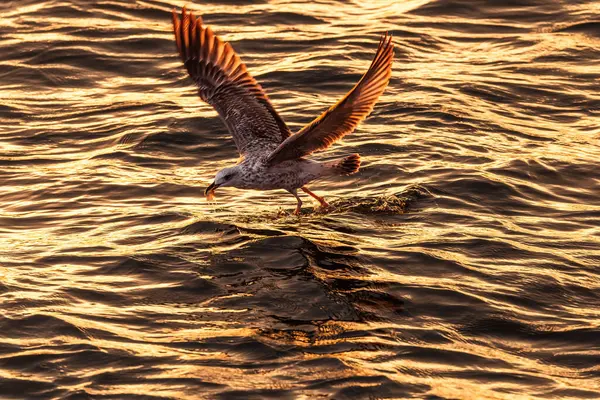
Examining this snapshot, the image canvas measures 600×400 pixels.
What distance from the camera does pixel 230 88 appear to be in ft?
36.9

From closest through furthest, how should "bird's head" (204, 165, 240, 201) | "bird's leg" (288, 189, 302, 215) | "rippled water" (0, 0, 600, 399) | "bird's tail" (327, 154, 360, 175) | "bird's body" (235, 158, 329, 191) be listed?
"rippled water" (0, 0, 600, 399) → "bird's tail" (327, 154, 360, 175) → "bird's head" (204, 165, 240, 201) → "bird's body" (235, 158, 329, 191) → "bird's leg" (288, 189, 302, 215)

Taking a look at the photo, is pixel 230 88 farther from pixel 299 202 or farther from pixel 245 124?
pixel 299 202

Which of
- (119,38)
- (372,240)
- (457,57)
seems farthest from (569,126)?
(119,38)

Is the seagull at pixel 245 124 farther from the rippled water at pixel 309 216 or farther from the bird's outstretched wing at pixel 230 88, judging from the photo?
the rippled water at pixel 309 216

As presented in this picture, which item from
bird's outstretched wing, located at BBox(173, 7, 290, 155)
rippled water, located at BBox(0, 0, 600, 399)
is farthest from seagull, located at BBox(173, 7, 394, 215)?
rippled water, located at BBox(0, 0, 600, 399)

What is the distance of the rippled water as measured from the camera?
7930 millimetres

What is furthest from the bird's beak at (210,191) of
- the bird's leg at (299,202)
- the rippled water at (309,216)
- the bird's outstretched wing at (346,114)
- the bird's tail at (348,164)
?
the bird's tail at (348,164)

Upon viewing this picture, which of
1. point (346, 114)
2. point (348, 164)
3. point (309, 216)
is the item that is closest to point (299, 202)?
point (309, 216)

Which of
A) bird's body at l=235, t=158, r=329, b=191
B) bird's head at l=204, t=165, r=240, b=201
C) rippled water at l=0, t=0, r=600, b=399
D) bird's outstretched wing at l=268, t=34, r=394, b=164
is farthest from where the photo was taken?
bird's body at l=235, t=158, r=329, b=191

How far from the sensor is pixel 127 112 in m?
14.6

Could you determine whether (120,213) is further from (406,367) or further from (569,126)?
(569,126)

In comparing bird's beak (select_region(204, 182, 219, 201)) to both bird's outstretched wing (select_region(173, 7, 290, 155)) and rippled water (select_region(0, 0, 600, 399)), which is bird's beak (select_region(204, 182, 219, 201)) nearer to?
rippled water (select_region(0, 0, 600, 399))

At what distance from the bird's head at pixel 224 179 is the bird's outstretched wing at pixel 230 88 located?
1.45ft

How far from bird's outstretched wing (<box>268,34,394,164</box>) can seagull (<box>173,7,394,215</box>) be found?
33 mm
